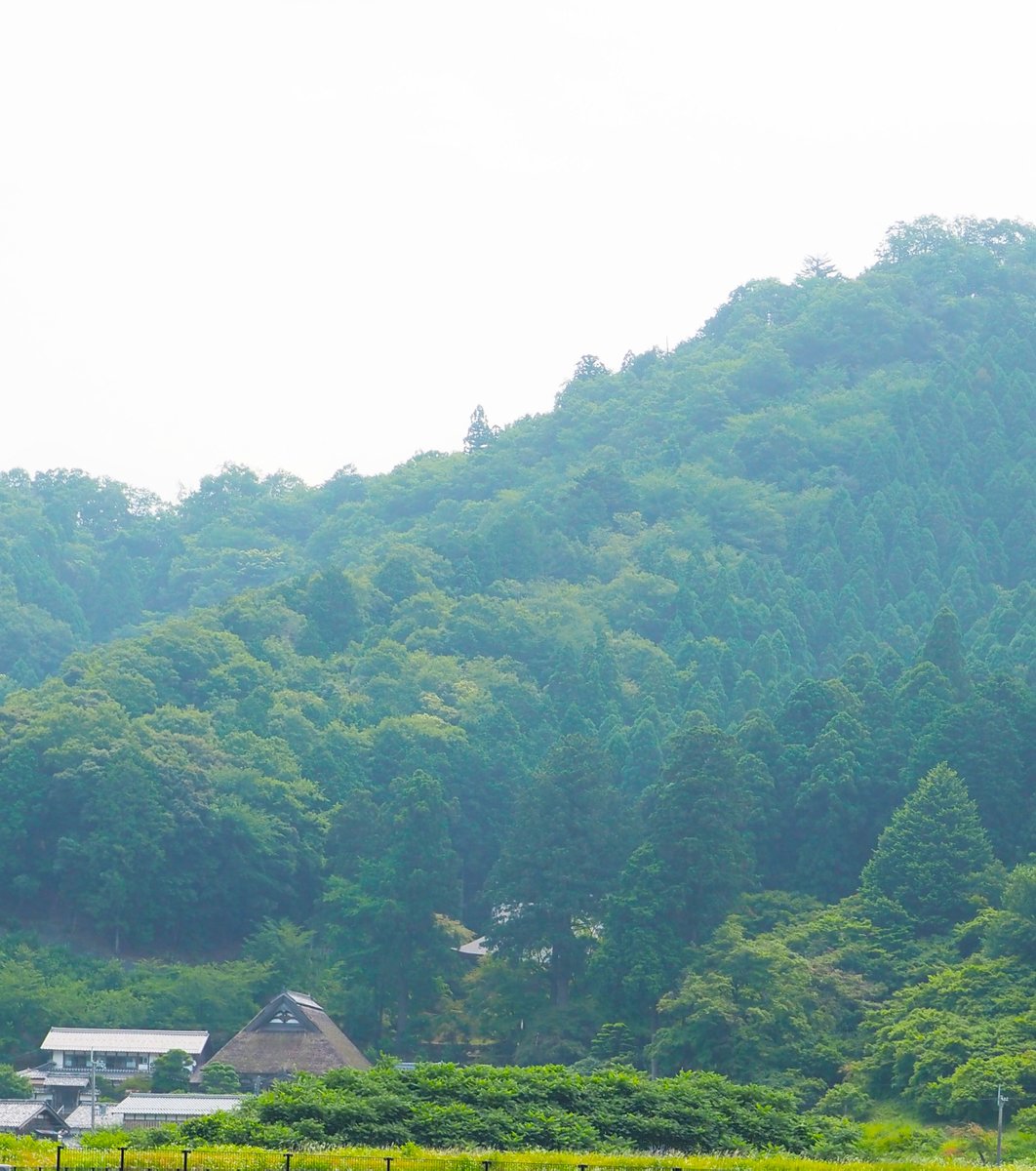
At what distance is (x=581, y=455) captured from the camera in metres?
104

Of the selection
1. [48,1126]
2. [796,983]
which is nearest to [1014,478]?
[796,983]

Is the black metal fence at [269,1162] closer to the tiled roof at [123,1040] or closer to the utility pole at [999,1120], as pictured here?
the utility pole at [999,1120]

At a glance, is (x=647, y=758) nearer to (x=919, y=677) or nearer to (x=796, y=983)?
(x=919, y=677)

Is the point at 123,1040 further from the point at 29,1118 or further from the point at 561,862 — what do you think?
the point at 561,862

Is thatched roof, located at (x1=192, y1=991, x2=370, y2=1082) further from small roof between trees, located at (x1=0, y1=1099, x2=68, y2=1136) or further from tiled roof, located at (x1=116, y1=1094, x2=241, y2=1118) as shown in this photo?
small roof between trees, located at (x1=0, y1=1099, x2=68, y2=1136)

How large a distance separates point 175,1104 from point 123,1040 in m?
5.57

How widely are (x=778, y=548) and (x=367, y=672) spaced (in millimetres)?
22006

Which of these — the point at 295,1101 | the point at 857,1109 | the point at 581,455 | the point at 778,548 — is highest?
the point at 581,455

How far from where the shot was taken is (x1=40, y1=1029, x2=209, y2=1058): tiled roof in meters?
50.7

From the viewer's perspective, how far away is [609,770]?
57.9 metres

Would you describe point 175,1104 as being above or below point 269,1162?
below

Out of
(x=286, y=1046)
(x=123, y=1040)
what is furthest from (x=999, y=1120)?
(x=123, y=1040)

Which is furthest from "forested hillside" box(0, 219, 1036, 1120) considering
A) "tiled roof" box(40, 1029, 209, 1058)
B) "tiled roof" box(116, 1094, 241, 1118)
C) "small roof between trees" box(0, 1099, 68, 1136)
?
"small roof between trees" box(0, 1099, 68, 1136)

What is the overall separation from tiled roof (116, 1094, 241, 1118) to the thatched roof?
11.0 ft
